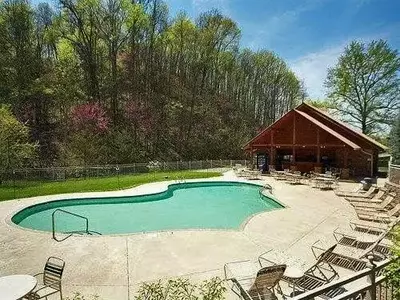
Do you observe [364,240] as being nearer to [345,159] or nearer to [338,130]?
[345,159]

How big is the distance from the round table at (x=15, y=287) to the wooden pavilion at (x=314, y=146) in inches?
814

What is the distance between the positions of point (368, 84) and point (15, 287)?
36.6 meters

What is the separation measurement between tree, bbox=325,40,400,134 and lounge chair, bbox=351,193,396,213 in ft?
76.3

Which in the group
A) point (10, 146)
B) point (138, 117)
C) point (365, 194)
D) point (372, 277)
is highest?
point (138, 117)

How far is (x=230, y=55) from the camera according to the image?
44250 millimetres

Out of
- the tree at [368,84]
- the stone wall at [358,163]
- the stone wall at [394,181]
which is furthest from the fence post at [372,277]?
the tree at [368,84]

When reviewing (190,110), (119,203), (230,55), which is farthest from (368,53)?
(119,203)

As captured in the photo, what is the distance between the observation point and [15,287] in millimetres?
4570

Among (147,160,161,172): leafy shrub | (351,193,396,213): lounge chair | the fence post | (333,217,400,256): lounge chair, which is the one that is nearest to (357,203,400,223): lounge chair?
(351,193,396,213): lounge chair

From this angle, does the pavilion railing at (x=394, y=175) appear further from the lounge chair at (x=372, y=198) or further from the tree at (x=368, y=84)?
the tree at (x=368, y=84)

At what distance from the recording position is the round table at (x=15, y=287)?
433 cm

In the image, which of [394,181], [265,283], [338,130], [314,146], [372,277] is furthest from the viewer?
[338,130]

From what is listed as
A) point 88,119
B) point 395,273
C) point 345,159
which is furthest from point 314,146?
point 395,273

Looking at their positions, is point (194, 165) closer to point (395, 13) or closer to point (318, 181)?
point (318, 181)
